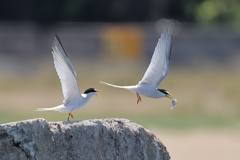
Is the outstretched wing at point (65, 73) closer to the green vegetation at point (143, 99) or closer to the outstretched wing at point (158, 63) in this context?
the outstretched wing at point (158, 63)

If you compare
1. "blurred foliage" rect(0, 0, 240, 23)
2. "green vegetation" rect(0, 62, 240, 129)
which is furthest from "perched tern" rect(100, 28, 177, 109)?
"blurred foliage" rect(0, 0, 240, 23)

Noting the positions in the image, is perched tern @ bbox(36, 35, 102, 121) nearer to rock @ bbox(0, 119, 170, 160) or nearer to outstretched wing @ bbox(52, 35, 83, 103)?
outstretched wing @ bbox(52, 35, 83, 103)

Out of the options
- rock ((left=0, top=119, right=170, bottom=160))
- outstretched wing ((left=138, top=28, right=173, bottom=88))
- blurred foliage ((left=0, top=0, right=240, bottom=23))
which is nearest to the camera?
rock ((left=0, top=119, right=170, bottom=160))

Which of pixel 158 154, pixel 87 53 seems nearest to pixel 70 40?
pixel 87 53

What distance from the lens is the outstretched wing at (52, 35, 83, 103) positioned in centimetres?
771

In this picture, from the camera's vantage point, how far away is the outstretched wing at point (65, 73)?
7707mm

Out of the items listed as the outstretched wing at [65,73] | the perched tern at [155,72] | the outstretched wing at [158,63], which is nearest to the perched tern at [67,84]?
the outstretched wing at [65,73]

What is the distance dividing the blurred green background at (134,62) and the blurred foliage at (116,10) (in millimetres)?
62

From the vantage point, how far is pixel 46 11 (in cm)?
3694

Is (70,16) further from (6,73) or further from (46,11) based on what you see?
(6,73)

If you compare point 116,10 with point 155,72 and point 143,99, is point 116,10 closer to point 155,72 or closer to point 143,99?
point 143,99

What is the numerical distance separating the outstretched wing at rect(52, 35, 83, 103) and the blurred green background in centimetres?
791

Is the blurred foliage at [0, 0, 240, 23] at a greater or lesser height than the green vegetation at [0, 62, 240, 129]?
greater

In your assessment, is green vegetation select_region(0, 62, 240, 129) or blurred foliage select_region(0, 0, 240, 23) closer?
green vegetation select_region(0, 62, 240, 129)
